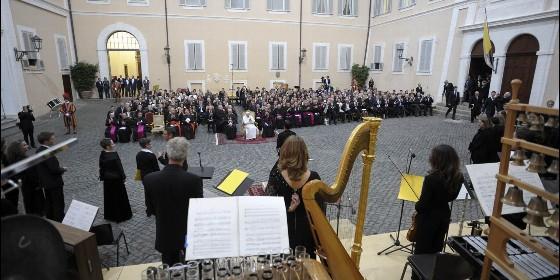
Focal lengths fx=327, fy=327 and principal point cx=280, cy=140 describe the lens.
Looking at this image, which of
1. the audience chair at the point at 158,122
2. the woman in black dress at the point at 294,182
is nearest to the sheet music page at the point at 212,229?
the woman in black dress at the point at 294,182

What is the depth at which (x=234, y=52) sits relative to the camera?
21.8 meters

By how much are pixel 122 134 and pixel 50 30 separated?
9.85 metres

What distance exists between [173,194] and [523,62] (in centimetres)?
1527

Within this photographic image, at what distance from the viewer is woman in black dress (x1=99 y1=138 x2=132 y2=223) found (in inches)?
195

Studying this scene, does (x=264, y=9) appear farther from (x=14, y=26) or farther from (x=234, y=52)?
(x=14, y=26)

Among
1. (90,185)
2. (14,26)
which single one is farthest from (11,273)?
(14,26)

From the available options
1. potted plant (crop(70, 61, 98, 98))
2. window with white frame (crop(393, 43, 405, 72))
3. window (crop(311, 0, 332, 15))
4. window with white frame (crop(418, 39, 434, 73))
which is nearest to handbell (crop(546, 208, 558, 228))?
window with white frame (crop(418, 39, 434, 73))

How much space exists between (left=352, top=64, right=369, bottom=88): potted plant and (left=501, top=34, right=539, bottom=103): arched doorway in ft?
34.0

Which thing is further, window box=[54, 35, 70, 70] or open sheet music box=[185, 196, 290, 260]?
window box=[54, 35, 70, 70]

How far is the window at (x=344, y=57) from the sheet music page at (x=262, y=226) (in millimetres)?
23077

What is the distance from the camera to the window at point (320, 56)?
23.2 meters

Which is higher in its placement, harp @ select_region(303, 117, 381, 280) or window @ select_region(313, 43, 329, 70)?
window @ select_region(313, 43, 329, 70)

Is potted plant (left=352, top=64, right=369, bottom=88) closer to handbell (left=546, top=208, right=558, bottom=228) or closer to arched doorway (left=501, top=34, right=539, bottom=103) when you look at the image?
arched doorway (left=501, top=34, right=539, bottom=103)

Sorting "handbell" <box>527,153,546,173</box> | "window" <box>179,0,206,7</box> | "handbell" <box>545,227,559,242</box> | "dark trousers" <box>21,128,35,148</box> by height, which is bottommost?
"dark trousers" <box>21,128,35,148</box>
